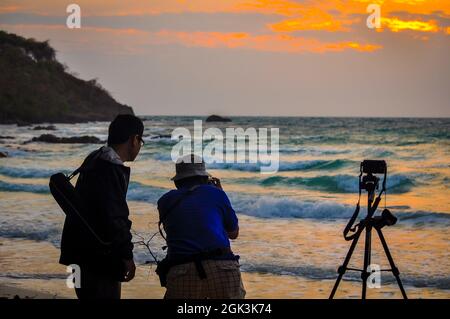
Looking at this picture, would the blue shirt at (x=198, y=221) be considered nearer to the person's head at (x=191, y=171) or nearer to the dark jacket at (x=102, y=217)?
the person's head at (x=191, y=171)

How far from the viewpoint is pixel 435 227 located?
12.8 meters

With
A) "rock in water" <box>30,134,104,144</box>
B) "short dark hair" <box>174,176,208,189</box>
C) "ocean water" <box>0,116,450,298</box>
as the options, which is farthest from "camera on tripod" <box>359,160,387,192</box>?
"rock in water" <box>30,134,104,144</box>

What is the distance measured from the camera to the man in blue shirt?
158 inches

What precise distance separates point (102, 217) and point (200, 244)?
1.74 ft

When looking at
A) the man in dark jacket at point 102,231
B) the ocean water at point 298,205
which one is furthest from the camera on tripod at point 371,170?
the ocean water at point 298,205

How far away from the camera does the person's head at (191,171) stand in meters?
4.15

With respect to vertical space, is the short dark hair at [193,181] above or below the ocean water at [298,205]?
above

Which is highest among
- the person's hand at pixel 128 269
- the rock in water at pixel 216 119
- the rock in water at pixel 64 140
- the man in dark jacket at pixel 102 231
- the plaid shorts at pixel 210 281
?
the man in dark jacket at pixel 102 231

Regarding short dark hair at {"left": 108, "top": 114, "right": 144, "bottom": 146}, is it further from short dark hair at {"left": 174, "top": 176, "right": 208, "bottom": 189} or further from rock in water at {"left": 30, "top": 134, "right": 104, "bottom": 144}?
rock in water at {"left": 30, "top": 134, "right": 104, "bottom": 144}

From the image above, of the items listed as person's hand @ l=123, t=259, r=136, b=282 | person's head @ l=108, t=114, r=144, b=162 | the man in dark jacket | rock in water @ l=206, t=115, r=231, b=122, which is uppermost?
person's head @ l=108, t=114, r=144, b=162

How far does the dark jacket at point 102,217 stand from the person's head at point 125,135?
0.13 meters
